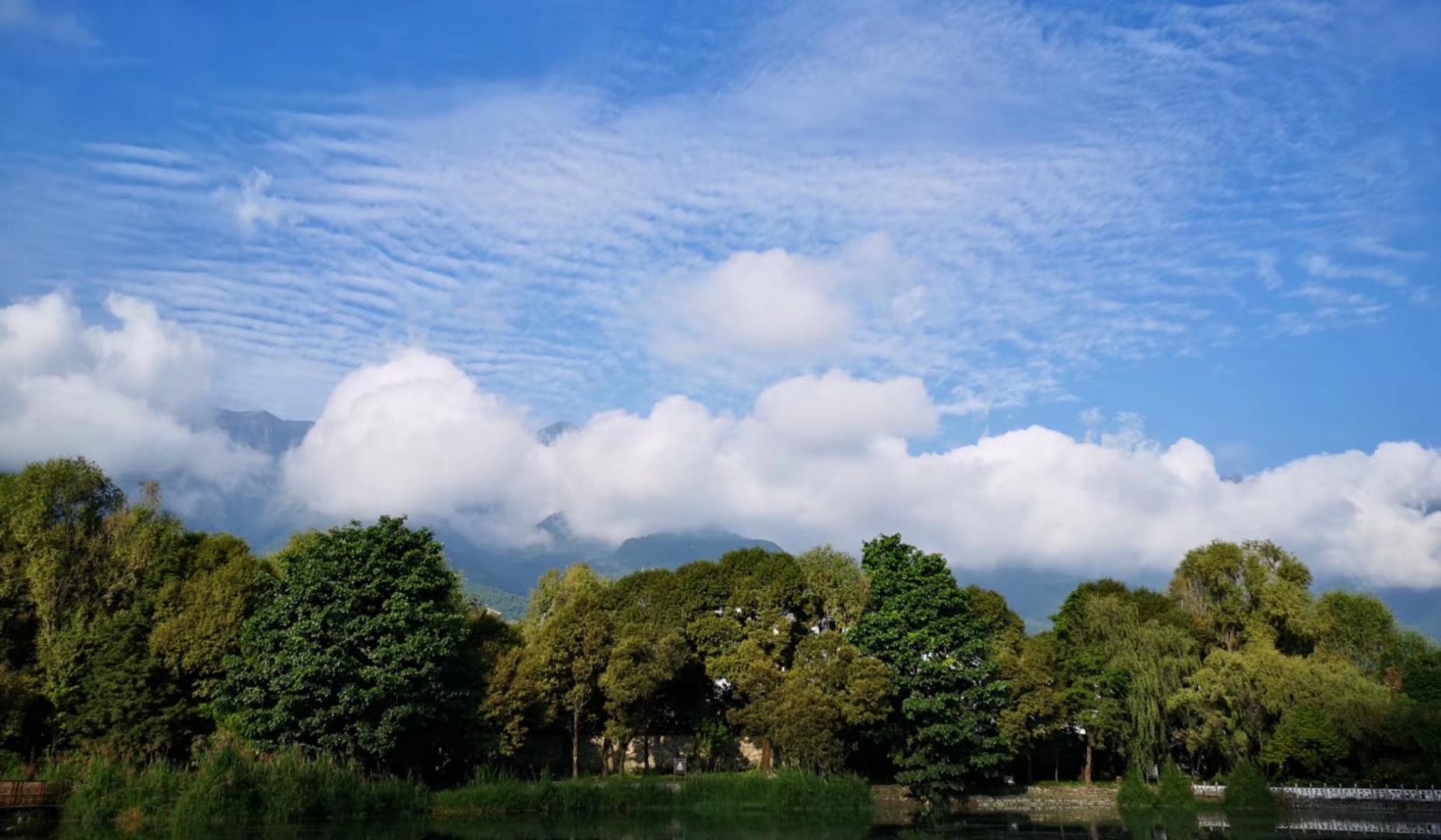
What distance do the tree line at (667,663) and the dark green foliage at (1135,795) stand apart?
68.9 inches

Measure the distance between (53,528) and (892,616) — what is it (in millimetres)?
32735

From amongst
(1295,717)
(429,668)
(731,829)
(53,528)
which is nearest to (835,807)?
(731,829)

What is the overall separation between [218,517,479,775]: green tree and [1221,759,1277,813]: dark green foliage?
28.6 metres

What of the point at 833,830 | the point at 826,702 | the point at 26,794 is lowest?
the point at 833,830

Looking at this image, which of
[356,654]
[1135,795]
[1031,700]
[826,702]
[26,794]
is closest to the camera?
[26,794]

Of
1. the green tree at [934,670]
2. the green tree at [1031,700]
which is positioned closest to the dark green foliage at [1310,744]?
the green tree at [1031,700]

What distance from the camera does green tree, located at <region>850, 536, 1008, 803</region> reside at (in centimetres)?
3722

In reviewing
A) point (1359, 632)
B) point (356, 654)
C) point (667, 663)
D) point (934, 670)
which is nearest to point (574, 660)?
point (667, 663)

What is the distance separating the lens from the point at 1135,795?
125ft

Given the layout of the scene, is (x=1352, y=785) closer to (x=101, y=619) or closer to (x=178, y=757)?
(x=178, y=757)

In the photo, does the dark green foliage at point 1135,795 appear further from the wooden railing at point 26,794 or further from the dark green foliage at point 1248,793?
the wooden railing at point 26,794

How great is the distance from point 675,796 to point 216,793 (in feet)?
54.1

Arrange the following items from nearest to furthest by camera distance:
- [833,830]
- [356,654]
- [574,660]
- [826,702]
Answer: [833,830], [356,654], [826,702], [574,660]

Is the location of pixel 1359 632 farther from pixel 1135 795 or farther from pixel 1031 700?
pixel 1031 700
